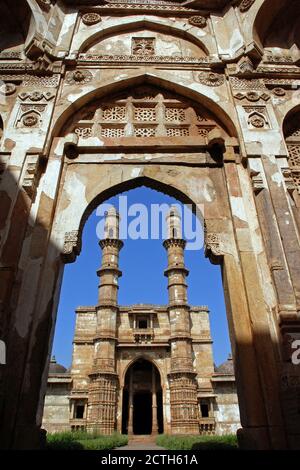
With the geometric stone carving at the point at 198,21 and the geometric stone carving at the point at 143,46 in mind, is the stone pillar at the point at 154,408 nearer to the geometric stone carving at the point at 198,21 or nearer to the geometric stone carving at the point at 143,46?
the geometric stone carving at the point at 143,46

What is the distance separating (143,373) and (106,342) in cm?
429

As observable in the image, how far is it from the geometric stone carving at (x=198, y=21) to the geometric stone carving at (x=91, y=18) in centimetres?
182

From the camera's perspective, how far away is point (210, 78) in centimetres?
577

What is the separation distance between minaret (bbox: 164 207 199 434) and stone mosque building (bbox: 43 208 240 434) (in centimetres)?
6

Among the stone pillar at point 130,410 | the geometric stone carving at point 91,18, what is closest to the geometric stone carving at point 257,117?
the geometric stone carving at point 91,18

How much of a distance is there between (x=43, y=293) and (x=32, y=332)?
0.48 meters

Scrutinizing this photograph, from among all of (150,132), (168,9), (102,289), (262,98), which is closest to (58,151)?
(150,132)

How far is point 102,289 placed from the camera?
25312mm

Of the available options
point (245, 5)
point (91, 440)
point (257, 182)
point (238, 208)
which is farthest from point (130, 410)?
point (245, 5)

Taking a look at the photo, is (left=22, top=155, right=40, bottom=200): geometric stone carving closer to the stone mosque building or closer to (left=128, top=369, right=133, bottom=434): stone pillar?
the stone mosque building

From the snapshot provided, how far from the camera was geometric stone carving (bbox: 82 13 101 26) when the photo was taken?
662 cm

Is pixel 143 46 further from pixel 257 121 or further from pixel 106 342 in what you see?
pixel 106 342

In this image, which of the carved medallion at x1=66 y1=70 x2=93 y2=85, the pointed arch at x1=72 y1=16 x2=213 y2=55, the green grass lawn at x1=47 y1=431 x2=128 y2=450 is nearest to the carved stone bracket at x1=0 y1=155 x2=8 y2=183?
the carved medallion at x1=66 y1=70 x2=93 y2=85

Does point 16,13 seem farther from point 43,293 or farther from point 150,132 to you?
point 43,293
